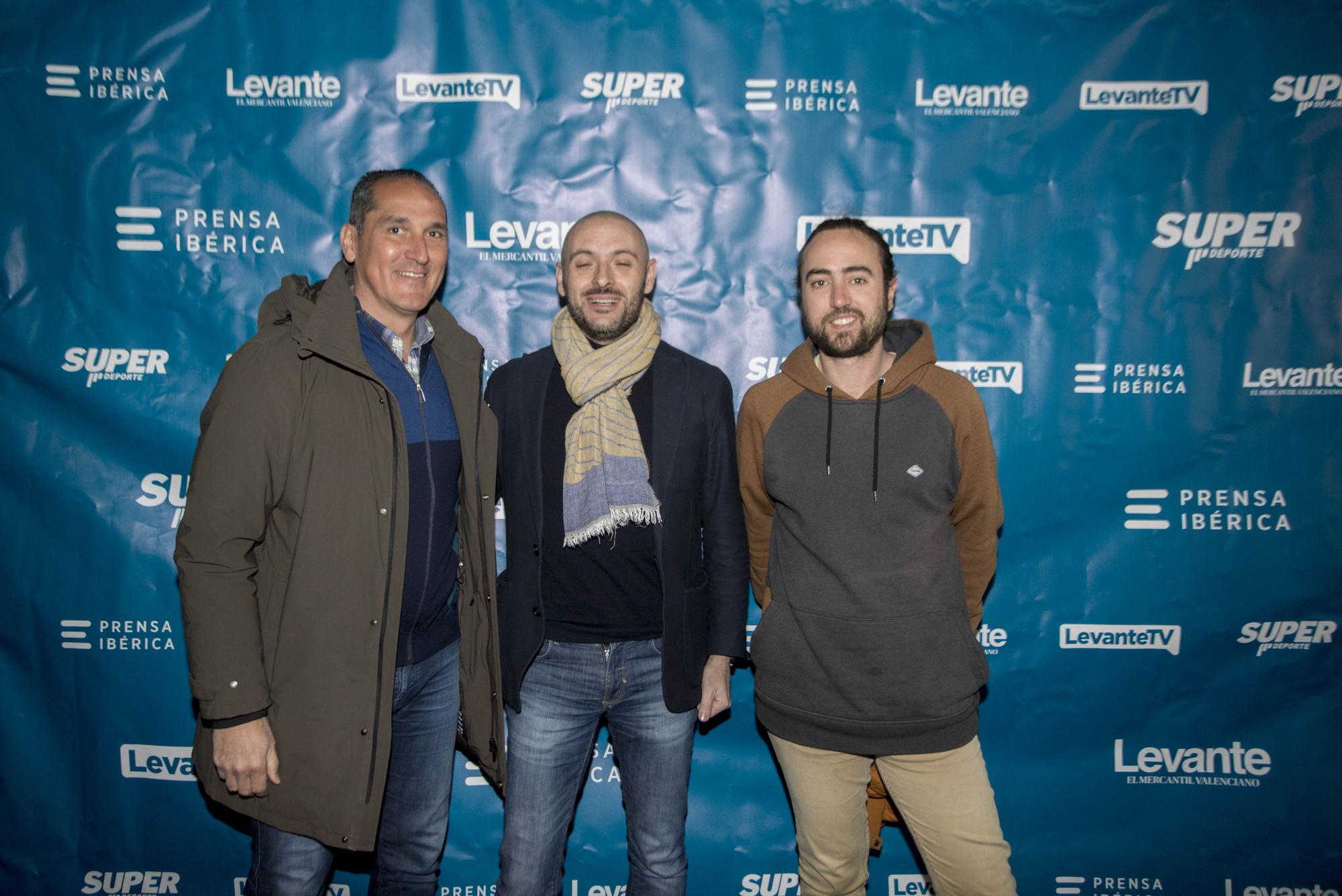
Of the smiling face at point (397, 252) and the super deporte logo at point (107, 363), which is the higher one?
the smiling face at point (397, 252)

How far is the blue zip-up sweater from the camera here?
5.37 feet

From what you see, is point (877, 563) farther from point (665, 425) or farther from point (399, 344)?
point (399, 344)

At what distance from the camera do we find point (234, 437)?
141 cm

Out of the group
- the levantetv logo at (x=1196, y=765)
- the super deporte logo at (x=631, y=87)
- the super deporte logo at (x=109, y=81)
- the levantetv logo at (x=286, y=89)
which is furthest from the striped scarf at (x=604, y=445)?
the levantetv logo at (x=1196, y=765)

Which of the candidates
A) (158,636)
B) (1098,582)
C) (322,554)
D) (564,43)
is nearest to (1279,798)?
(1098,582)

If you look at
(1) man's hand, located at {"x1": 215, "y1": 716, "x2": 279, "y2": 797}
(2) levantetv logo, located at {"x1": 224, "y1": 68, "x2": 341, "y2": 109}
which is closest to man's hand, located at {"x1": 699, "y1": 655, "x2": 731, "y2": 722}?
(1) man's hand, located at {"x1": 215, "y1": 716, "x2": 279, "y2": 797}

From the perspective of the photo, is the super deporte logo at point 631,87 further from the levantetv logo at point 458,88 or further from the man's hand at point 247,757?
the man's hand at point 247,757

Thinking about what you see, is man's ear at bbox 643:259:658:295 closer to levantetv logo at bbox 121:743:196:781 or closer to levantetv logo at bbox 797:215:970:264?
levantetv logo at bbox 797:215:970:264

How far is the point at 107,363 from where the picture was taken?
2.31m

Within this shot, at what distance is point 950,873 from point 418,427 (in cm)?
171

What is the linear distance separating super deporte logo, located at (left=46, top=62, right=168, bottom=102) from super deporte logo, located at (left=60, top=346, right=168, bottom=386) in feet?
2.76

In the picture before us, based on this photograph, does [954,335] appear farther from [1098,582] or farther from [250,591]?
[250,591]

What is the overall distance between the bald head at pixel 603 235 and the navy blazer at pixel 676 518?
288mm

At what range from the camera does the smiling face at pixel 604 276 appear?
179 centimetres
